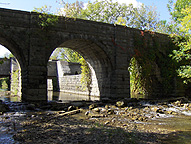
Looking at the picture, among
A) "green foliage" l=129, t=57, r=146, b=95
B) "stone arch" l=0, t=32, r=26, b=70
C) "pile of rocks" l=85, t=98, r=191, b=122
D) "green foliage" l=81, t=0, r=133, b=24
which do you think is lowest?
"pile of rocks" l=85, t=98, r=191, b=122

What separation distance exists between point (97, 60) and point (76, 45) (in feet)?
6.44

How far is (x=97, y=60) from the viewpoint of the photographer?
563 inches

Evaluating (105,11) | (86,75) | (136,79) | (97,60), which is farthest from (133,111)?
(105,11)

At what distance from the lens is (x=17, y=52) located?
1078cm

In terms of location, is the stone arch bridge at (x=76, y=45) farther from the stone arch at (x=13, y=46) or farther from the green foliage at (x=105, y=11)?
the green foliage at (x=105, y=11)

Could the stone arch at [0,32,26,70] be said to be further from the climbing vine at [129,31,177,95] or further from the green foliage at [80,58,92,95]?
the climbing vine at [129,31,177,95]

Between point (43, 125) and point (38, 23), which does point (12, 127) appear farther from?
point (38, 23)

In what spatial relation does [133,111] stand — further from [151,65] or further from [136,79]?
[136,79]

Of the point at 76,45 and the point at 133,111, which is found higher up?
the point at 76,45

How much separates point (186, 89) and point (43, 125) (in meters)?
14.2

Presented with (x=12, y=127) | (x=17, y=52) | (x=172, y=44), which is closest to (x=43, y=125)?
(x=12, y=127)

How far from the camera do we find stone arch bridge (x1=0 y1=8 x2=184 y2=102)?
1047 cm

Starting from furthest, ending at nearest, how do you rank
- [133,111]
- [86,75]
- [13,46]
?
[86,75]
[13,46]
[133,111]

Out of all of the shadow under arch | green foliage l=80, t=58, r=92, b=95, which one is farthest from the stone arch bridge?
green foliage l=80, t=58, r=92, b=95
